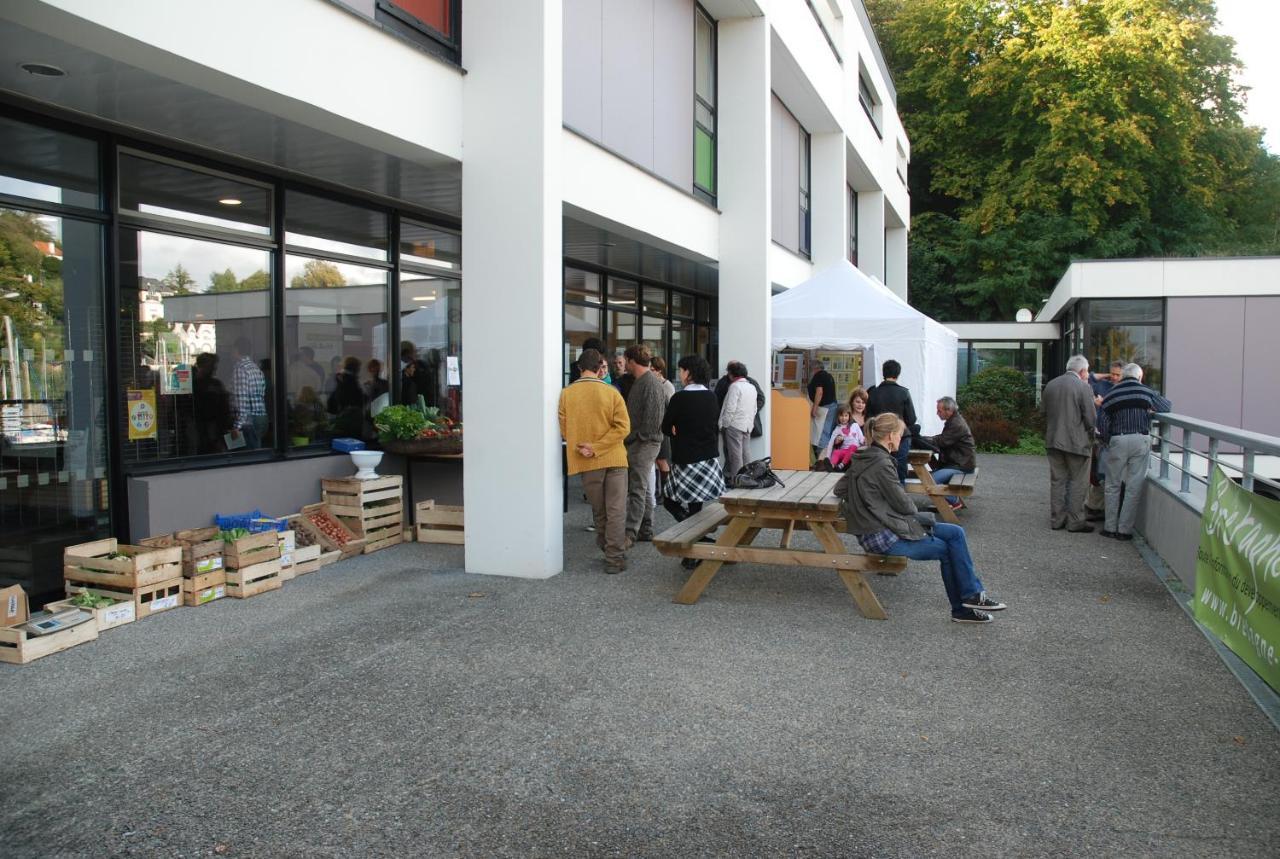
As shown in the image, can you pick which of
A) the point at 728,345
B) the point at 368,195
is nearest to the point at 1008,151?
the point at 728,345

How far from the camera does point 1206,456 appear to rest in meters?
7.89

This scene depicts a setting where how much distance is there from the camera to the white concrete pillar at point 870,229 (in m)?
26.8

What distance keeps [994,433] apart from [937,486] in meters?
11.4

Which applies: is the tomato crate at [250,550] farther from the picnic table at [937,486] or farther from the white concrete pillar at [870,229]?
the white concrete pillar at [870,229]

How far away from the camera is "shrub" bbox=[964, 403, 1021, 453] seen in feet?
68.0

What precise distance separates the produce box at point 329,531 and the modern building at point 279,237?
28 centimetres

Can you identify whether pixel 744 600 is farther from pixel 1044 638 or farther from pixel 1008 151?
pixel 1008 151

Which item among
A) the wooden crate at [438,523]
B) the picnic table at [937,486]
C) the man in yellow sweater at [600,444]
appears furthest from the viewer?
the picnic table at [937,486]

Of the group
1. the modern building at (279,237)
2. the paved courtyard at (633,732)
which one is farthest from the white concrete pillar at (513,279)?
the paved courtyard at (633,732)

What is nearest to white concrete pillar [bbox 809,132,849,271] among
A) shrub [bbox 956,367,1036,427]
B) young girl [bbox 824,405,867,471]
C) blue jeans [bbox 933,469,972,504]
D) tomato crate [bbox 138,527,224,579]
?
shrub [bbox 956,367,1036,427]

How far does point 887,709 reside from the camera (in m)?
4.84

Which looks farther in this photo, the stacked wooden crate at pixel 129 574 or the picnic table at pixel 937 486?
the picnic table at pixel 937 486

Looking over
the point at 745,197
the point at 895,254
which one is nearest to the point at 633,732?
the point at 745,197

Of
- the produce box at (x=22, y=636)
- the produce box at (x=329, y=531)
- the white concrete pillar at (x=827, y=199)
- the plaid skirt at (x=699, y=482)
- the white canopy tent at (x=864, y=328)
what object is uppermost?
the white concrete pillar at (x=827, y=199)
